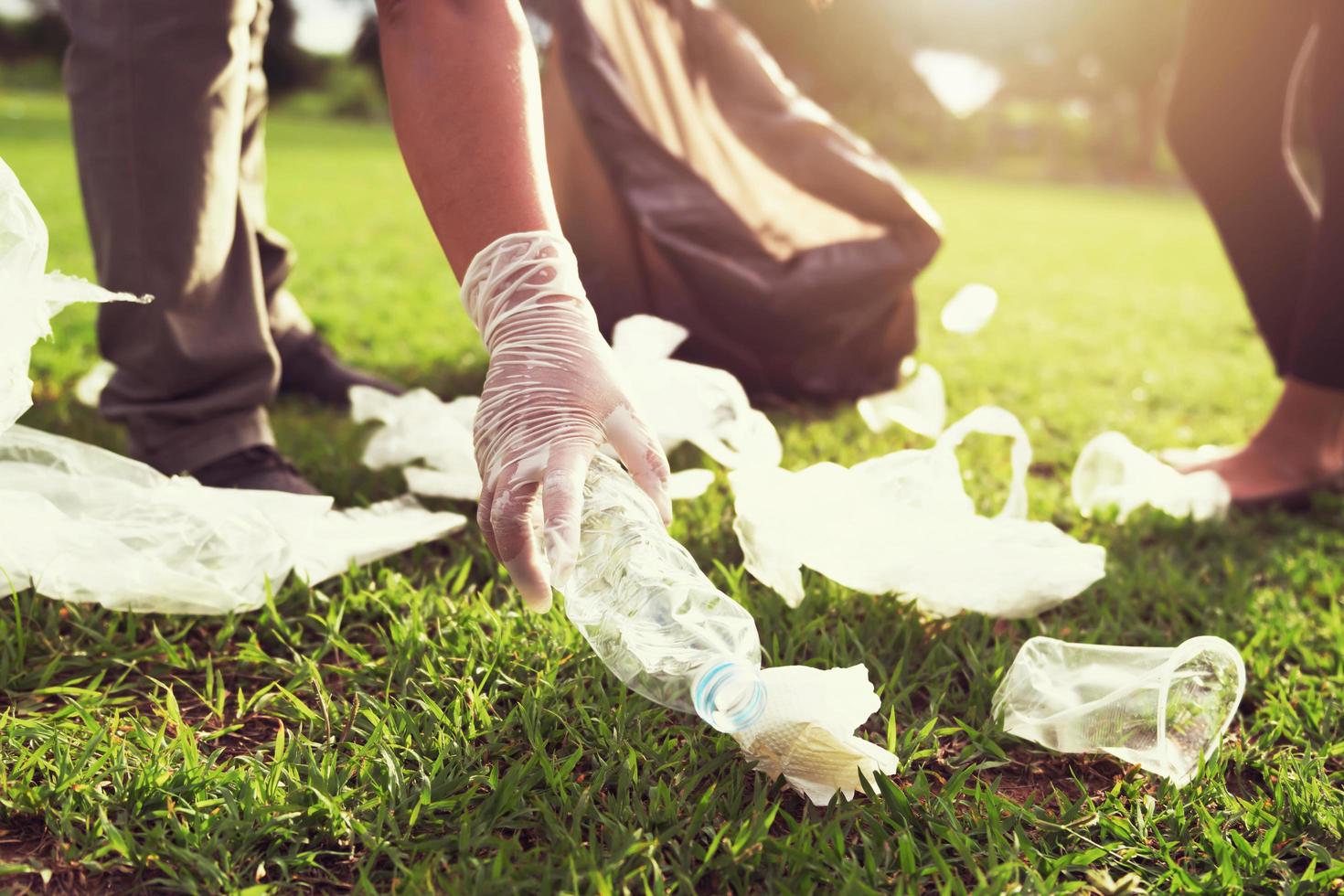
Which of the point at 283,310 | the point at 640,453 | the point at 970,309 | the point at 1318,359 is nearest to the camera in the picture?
the point at 640,453

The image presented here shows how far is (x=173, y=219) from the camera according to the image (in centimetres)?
165

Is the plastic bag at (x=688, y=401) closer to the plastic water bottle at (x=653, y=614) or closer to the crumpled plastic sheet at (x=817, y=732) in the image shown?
the plastic water bottle at (x=653, y=614)

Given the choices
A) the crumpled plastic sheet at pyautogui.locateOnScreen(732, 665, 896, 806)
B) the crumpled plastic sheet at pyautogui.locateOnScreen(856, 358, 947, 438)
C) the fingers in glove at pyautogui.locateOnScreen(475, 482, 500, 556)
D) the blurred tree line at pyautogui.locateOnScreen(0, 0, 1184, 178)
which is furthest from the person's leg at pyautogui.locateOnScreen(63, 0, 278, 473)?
the blurred tree line at pyautogui.locateOnScreen(0, 0, 1184, 178)

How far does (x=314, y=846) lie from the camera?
3.31ft

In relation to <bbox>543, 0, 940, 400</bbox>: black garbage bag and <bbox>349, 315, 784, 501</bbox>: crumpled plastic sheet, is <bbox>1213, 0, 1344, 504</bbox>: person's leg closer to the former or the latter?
<bbox>543, 0, 940, 400</bbox>: black garbage bag

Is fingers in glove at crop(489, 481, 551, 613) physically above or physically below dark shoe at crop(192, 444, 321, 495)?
above

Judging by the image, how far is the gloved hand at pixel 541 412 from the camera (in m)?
1.07

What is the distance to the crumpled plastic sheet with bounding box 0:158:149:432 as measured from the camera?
4.14ft

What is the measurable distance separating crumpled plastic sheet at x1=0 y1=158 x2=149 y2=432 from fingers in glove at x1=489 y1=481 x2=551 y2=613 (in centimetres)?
Answer: 59

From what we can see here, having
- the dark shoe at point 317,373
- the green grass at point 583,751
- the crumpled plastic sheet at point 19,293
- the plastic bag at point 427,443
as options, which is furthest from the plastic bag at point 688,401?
the crumpled plastic sheet at point 19,293

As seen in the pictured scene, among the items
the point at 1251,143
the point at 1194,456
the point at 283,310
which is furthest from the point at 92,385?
the point at 1251,143

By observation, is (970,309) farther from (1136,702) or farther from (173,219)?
(173,219)

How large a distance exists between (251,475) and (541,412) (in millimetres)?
903

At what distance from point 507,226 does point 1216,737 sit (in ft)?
3.38
